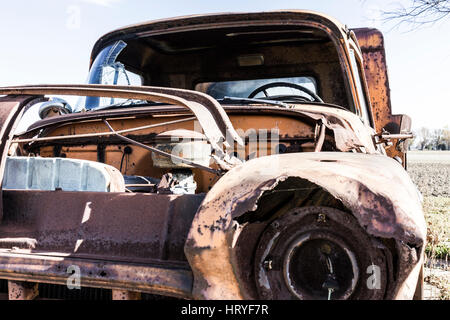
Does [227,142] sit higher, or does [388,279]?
[227,142]

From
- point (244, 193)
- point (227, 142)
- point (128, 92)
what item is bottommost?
point (244, 193)

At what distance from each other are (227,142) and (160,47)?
→ 111 inches

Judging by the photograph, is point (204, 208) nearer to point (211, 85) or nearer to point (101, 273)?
point (101, 273)

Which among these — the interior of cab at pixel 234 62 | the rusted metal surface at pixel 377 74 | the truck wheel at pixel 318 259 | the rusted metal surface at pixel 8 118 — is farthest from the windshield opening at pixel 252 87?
Result: the truck wheel at pixel 318 259

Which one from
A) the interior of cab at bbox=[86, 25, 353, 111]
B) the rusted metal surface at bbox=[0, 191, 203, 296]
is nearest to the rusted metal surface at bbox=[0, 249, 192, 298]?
the rusted metal surface at bbox=[0, 191, 203, 296]

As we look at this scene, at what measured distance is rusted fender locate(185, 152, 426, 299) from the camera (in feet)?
3.78

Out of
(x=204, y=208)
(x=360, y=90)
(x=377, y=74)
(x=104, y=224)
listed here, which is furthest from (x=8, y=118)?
(x=377, y=74)

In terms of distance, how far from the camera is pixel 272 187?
1.28 metres

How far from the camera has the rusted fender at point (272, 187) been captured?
1151 mm

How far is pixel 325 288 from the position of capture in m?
1.26

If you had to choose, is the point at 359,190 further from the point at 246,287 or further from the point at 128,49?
the point at 128,49

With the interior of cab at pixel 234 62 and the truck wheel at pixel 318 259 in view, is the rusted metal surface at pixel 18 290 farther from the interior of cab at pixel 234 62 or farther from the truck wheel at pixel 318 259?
the interior of cab at pixel 234 62
